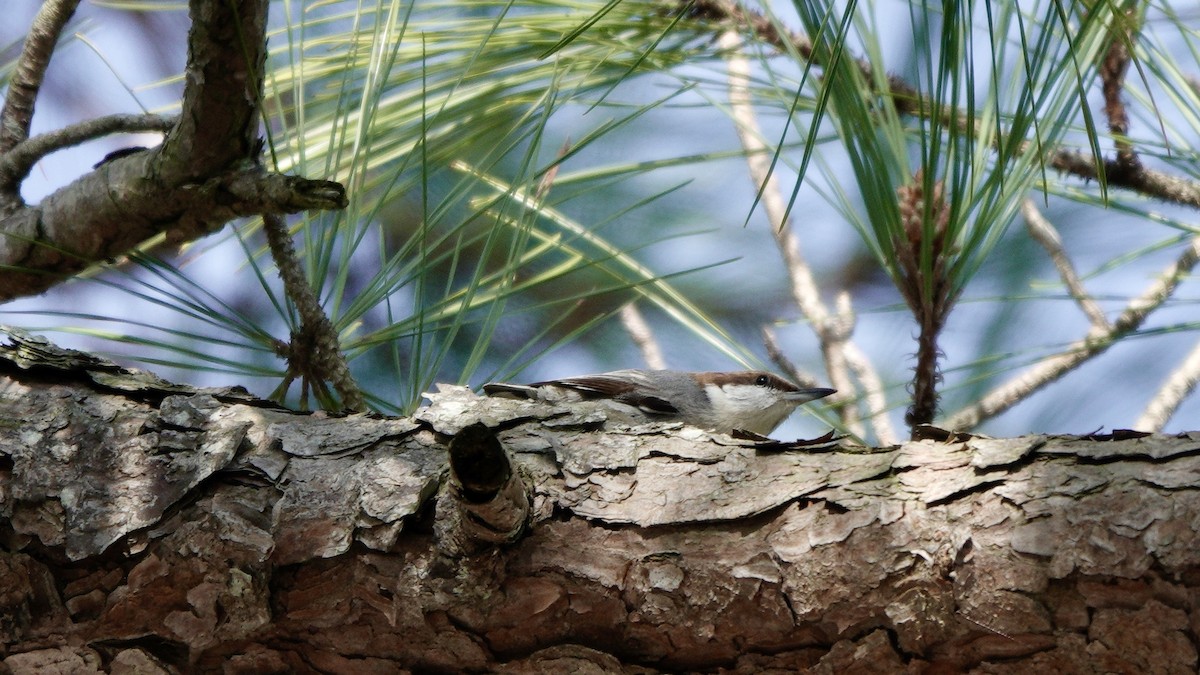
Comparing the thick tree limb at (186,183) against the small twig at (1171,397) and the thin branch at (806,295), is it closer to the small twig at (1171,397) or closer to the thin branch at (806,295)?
the thin branch at (806,295)

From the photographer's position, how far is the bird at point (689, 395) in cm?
295

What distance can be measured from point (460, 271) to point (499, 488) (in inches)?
103

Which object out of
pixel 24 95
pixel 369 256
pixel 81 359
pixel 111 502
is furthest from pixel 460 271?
pixel 111 502

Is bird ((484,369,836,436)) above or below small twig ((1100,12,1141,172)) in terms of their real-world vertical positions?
below

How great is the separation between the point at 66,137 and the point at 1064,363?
245 cm

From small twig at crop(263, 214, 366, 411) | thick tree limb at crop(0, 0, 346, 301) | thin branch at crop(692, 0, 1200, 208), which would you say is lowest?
small twig at crop(263, 214, 366, 411)

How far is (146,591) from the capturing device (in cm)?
158

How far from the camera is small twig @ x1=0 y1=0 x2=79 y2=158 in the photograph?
7.15 feet

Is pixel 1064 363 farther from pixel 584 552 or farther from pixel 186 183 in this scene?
pixel 186 183

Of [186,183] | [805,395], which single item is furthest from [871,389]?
[186,183]

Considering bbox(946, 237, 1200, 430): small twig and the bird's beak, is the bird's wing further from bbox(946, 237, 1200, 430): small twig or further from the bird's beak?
bbox(946, 237, 1200, 430): small twig

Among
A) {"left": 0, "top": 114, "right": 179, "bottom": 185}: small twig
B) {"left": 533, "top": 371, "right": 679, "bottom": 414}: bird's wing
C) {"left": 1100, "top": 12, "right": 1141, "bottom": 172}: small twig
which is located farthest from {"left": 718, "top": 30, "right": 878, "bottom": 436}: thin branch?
{"left": 0, "top": 114, "right": 179, "bottom": 185}: small twig

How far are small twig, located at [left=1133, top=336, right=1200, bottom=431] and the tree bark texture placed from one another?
130 centimetres

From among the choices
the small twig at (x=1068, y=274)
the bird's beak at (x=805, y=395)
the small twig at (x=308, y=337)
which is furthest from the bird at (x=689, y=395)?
the small twig at (x=1068, y=274)
